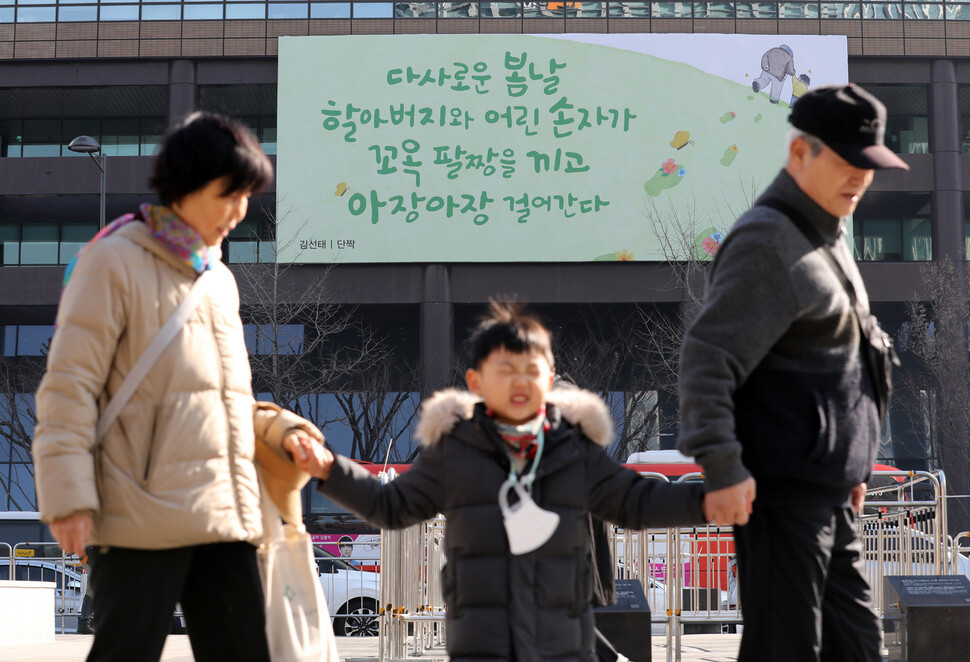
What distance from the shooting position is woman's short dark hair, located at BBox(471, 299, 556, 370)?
3.58m

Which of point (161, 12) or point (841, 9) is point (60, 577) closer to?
point (161, 12)

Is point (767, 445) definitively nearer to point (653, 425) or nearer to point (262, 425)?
point (262, 425)

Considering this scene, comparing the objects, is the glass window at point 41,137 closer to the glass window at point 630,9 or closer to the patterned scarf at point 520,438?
the glass window at point 630,9

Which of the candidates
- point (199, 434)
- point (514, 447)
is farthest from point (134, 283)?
point (514, 447)

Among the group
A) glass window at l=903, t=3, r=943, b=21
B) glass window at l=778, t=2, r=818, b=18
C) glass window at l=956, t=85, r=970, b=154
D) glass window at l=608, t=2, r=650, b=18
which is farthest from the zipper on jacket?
glass window at l=956, t=85, r=970, b=154

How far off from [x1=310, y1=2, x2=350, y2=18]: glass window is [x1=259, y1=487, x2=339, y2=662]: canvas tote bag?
31.3 m

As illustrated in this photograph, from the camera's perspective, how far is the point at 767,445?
3336mm

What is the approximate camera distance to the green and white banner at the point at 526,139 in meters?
31.6

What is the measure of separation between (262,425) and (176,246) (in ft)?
2.21

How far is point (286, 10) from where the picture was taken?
33.0 m

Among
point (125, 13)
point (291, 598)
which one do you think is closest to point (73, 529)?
point (291, 598)

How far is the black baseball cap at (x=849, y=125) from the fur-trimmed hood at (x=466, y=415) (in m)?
1.10

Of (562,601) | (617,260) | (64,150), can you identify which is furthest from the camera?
(64,150)

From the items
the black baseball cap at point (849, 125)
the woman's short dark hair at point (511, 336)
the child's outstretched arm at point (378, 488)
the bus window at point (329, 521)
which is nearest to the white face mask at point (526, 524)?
the child's outstretched arm at point (378, 488)
